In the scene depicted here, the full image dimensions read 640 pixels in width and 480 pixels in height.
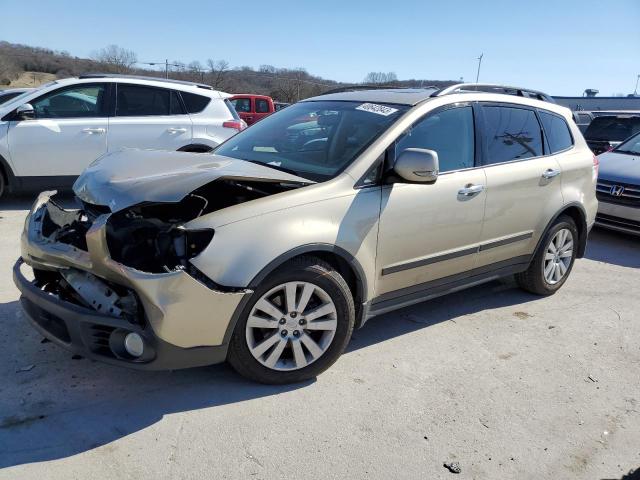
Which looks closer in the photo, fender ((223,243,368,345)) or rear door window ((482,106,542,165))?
fender ((223,243,368,345))

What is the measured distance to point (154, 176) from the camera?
2.96m

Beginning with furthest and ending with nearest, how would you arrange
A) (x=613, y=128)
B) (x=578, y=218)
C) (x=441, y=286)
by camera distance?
(x=613, y=128) → (x=578, y=218) → (x=441, y=286)

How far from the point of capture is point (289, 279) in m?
2.88

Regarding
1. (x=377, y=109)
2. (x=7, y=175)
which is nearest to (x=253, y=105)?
(x=7, y=175)

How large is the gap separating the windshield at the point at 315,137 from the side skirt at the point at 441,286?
0.92 metres

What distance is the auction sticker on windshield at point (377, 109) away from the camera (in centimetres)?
360

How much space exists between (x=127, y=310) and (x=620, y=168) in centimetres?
712

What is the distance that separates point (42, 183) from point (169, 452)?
5.67 metres

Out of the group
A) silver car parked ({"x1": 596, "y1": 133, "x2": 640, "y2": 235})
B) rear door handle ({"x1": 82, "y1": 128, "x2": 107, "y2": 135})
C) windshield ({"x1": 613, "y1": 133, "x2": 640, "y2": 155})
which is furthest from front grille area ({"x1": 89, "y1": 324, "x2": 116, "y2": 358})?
windshield ({"x1": 613, "y1": 133, "x2": 640, "y2": 155})

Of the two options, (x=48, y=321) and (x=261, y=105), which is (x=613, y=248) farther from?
(x=261, y=105)

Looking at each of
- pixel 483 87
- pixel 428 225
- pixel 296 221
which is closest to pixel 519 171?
pixel 483 87

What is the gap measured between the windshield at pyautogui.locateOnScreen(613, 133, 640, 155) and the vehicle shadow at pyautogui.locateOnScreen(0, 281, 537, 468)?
6.59m

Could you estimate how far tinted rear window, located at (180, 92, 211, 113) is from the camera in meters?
7.64

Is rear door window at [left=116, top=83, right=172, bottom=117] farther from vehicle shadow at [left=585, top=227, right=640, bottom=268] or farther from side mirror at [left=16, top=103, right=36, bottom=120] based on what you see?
vehicle shadow at [left=585, top=227, right=640, bottom=268]
